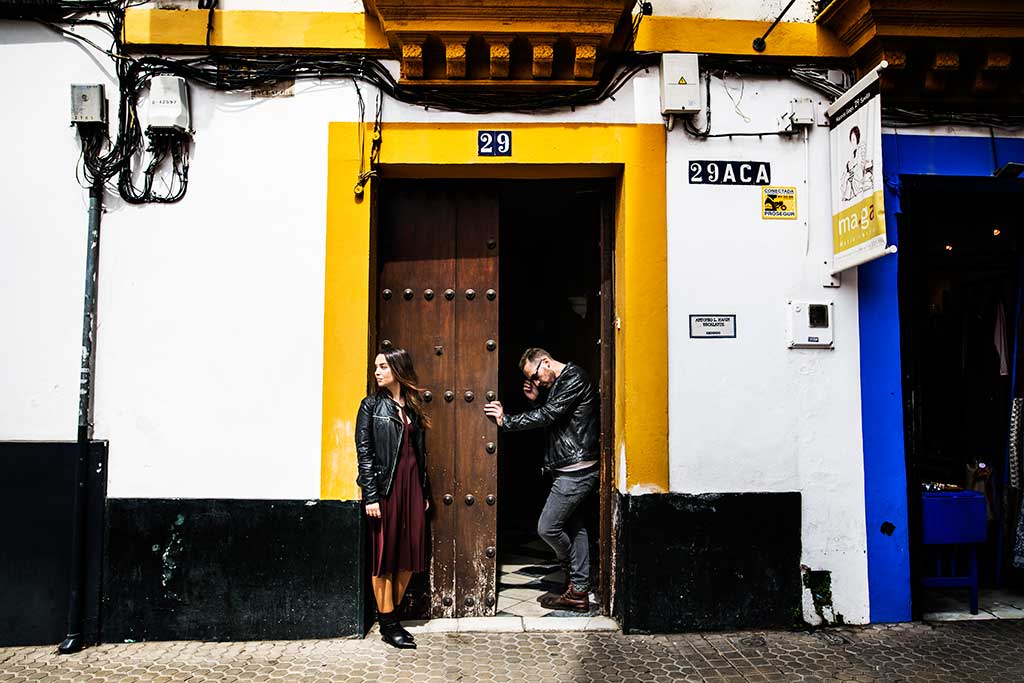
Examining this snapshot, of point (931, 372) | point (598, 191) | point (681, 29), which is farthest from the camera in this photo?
point (931, 372)

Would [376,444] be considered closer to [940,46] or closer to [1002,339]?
[940,46]

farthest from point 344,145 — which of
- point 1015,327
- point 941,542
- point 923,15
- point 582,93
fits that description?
point 1015,327

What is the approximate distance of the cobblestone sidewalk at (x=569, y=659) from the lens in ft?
12.3

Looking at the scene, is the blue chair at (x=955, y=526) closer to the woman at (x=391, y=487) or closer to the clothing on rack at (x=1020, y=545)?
the clothing on rack at (x=1020, y=545)

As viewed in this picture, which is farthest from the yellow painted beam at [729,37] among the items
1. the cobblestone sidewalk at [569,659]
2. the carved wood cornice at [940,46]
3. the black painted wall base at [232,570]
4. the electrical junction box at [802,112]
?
the cobblestone sidewalk at [569,659]

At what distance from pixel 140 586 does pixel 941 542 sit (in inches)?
202

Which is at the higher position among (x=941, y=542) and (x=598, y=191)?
(x=598, y=191)

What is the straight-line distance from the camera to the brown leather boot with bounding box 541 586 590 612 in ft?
15.6

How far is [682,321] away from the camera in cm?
449

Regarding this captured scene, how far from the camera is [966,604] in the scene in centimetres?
488

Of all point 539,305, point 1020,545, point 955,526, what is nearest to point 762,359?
point 955,526

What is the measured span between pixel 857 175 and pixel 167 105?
423 centimetres

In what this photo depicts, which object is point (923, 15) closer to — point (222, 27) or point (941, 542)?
point (941, 542)

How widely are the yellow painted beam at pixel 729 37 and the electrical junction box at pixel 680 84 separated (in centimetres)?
14
